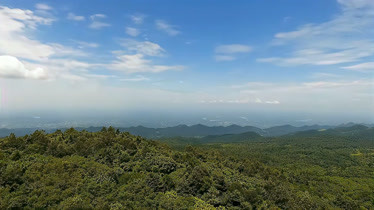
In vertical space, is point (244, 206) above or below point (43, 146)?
below

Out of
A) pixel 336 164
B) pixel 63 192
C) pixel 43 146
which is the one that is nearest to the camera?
pixel 63 192

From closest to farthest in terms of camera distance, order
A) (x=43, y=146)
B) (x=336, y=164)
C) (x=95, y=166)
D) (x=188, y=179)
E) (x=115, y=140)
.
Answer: (x=188, y=179), (x=95, y=166), (x=43, y=146), (x=115, y=140), (x=336, y=164)

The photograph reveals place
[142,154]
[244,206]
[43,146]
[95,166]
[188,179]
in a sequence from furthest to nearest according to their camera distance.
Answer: [142,154] → [43,146] → [95,166] → [188,179] → [244,206]

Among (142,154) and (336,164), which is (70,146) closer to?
(142,154)

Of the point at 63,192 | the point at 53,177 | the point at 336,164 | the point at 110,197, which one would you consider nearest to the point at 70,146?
the point at 53,177

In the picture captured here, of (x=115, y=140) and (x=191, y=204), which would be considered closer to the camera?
(x=191, y=204)

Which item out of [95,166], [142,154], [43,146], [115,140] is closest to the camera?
[95,166]

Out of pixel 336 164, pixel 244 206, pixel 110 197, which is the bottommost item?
pixel 336 164

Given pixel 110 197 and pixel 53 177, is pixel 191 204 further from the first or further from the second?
pixel 53 177

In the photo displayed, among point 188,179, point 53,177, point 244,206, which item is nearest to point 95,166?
point 53,177
